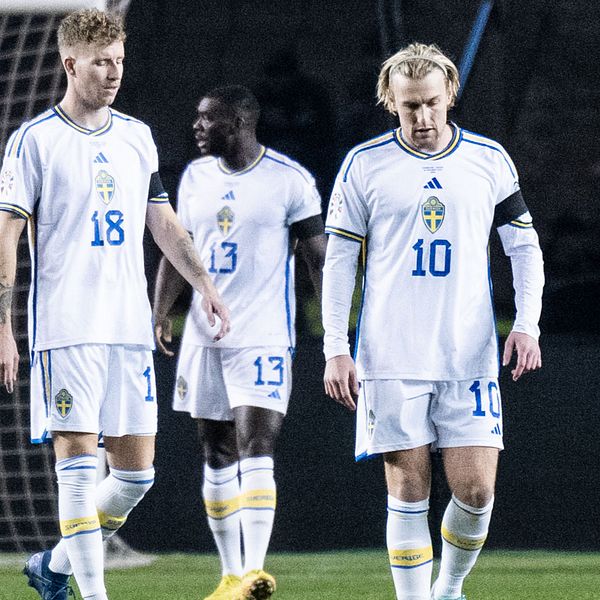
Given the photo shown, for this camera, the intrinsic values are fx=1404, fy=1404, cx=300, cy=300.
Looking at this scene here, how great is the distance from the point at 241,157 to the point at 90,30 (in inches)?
56.1

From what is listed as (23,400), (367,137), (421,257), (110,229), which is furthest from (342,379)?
(23,400)

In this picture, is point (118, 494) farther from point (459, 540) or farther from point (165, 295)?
point (165, 295)

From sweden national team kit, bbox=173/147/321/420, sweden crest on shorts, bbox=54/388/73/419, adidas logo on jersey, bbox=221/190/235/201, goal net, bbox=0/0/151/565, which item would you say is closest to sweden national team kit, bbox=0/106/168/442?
sweden crest on shorts, bbox=54/388/73/419

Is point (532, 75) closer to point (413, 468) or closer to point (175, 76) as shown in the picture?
point (175, 76)

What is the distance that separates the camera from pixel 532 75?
6.50 meters

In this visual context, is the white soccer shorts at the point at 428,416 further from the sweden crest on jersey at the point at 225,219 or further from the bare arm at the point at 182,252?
the sweden crest on jersey at the point at 225,219

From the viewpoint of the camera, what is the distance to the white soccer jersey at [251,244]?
526 centimetres

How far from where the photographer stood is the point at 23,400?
6.90 meters

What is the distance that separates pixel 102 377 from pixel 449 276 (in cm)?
105

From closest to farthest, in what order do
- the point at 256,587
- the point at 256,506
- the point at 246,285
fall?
the point at 256,587 → the point at 256,506 → the point at 246,285

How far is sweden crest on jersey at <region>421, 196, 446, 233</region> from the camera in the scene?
3.91 metres

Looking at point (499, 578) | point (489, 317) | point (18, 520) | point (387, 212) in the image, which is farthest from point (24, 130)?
point (18, 520)

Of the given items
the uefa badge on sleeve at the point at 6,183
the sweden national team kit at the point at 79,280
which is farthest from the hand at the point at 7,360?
the uefa badge on sleeve at the point at 6,183

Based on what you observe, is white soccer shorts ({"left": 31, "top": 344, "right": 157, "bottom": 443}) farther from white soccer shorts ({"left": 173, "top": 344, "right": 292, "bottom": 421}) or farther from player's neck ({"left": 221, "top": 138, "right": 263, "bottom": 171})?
player's neck ({"left": 221, "top": 138, "right": 263, "bottom": 171})
